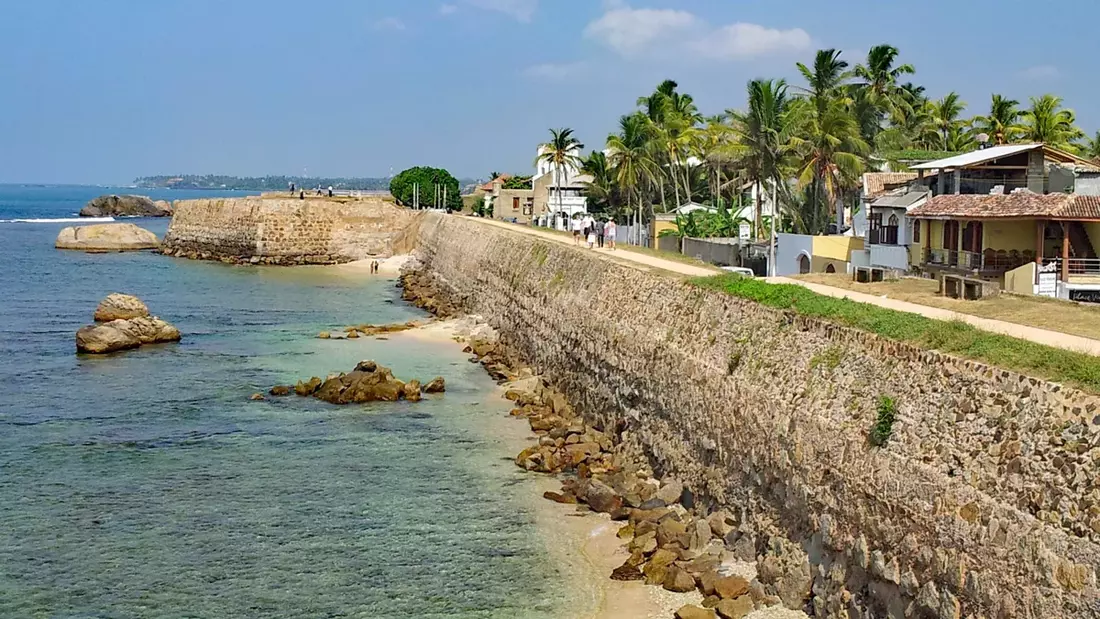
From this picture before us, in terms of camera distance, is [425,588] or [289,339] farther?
[289,339]

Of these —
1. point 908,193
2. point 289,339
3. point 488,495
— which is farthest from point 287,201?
point 488,495

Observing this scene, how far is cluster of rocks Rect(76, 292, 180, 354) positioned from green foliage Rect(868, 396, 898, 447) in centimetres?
3049

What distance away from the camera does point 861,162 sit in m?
41.9

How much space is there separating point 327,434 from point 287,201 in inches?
2414

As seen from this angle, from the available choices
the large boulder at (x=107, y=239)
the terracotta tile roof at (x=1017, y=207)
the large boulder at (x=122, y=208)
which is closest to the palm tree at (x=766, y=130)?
the terracotta tile roof at (x=1017, y=207)

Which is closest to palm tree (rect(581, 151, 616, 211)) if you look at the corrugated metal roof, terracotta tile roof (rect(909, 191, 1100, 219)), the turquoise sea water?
the turquoise sea water

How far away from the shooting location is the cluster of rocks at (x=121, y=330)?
123 feet

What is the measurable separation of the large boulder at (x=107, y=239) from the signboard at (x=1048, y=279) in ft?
263

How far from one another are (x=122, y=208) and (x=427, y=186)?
3018 inches

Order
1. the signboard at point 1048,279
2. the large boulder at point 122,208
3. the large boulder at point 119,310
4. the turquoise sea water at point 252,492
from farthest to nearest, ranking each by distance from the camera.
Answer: the large boulder at point 122,208, the large boulder at point 119,310, the signboard at point 1048,279, the turquoise sea water at point 252,492

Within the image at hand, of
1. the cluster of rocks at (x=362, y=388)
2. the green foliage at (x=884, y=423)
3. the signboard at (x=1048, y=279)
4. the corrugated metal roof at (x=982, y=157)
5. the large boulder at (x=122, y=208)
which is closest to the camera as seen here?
the green foliage at (x=884, y=423)

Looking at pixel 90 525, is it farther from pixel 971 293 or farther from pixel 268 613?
pixel 971 293

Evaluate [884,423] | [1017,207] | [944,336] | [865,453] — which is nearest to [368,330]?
[1017,207]

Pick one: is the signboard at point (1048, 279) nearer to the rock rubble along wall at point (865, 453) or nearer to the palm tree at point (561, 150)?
the rock rubble along wall at point (865, 453)
